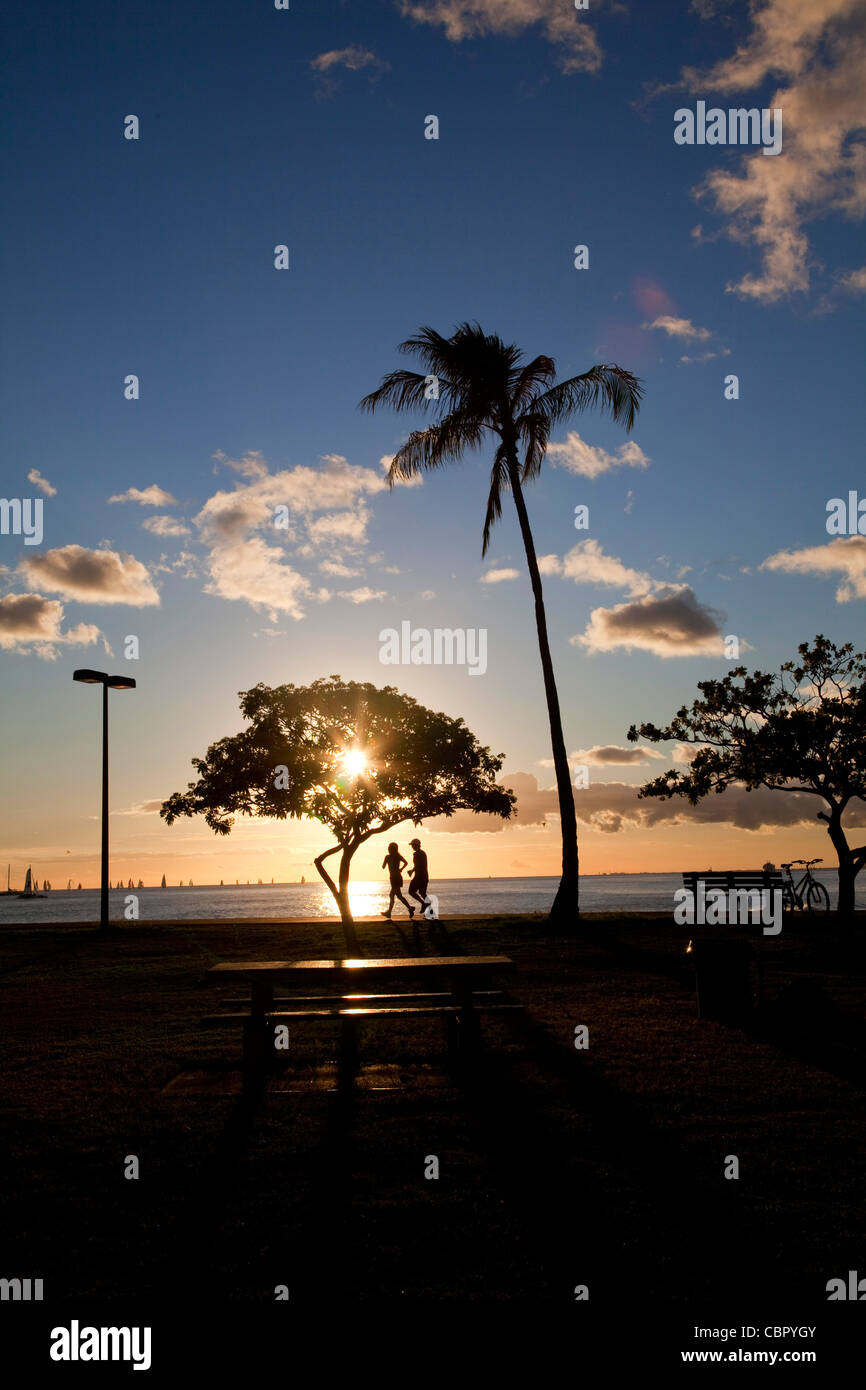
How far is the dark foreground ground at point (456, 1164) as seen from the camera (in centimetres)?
424

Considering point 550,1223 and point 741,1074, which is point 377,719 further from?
point 550,1223

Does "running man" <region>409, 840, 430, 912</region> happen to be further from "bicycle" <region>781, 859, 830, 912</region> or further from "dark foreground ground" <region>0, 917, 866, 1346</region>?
"dark foreground ground" <region>0, 917, 866, 1346</region>

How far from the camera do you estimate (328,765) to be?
65.5 ft

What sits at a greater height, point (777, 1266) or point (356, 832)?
point (356, 832)

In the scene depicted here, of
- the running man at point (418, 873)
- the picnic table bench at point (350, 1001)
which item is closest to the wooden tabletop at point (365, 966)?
the picnic table bench at point (350, 1001)

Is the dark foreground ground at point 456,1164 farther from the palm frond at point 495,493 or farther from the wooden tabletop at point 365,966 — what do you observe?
the palm frond at point 495,493

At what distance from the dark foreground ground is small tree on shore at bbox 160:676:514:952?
334 inches

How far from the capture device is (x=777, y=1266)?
14.1 ft

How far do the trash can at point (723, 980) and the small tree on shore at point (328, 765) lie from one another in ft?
31.0

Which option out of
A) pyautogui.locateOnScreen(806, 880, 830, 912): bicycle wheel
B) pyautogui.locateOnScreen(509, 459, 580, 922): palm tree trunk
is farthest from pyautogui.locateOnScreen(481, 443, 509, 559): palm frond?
pyautogui.locateOnScreen(806, 880, 830, 912): bicycle wheel

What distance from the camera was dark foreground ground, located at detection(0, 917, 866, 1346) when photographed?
4242mm

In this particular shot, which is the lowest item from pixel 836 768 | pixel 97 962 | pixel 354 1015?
pixel 97 962

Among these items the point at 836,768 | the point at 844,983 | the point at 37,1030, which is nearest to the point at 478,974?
the point at 37,1030

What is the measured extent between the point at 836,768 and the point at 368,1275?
1922cm
